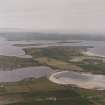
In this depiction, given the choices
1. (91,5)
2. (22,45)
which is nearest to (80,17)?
(91,5)

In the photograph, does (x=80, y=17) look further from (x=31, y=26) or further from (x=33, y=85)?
(x=33, y=85)

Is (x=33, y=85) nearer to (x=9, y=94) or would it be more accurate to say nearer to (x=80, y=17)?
(x=9, y=94)

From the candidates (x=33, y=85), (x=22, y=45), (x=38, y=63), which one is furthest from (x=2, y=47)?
(x=33, y=85)

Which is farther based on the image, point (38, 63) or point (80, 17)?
point (80, 17)

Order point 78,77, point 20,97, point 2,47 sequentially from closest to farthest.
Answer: point 20,97 < point 78,77 < point 2,47

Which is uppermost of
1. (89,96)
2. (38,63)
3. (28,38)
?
(28,38)

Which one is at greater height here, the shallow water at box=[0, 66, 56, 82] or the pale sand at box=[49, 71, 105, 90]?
the shallow water at box=[0, 66, 56, 82]

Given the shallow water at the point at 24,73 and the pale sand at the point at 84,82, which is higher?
the shallow water at the point at 24,73

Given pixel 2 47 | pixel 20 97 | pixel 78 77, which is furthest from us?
pixel 2 47

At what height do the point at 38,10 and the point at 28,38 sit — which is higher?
the point at 38,10
